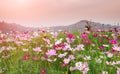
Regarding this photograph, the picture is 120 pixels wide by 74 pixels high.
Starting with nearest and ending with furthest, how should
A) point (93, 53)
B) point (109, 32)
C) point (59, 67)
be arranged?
1. point (59, 67)
2. point (93, 53)
3. point (109, 32)

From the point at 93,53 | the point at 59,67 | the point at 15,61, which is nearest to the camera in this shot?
the point at 59,67

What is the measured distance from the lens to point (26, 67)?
5934 millimetres

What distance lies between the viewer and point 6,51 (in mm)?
7457

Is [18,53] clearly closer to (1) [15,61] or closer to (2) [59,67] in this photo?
(1) [15,61]

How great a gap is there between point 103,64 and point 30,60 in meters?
1.51

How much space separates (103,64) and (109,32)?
5310 mm

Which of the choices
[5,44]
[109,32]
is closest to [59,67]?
[5,44]

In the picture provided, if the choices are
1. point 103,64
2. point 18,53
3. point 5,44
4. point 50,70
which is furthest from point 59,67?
point 5,44

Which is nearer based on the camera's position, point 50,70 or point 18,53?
point 50,70

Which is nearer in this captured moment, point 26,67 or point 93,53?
point 26,67

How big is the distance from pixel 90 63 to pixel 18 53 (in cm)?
191

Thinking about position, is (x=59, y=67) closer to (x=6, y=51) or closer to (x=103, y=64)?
(x=103, y=64)

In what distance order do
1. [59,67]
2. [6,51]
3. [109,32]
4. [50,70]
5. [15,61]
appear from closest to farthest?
[50,70] → [59,67] → [15,61] → [6,51] → [109,32]

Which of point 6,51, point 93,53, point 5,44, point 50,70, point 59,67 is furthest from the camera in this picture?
point 5,44
